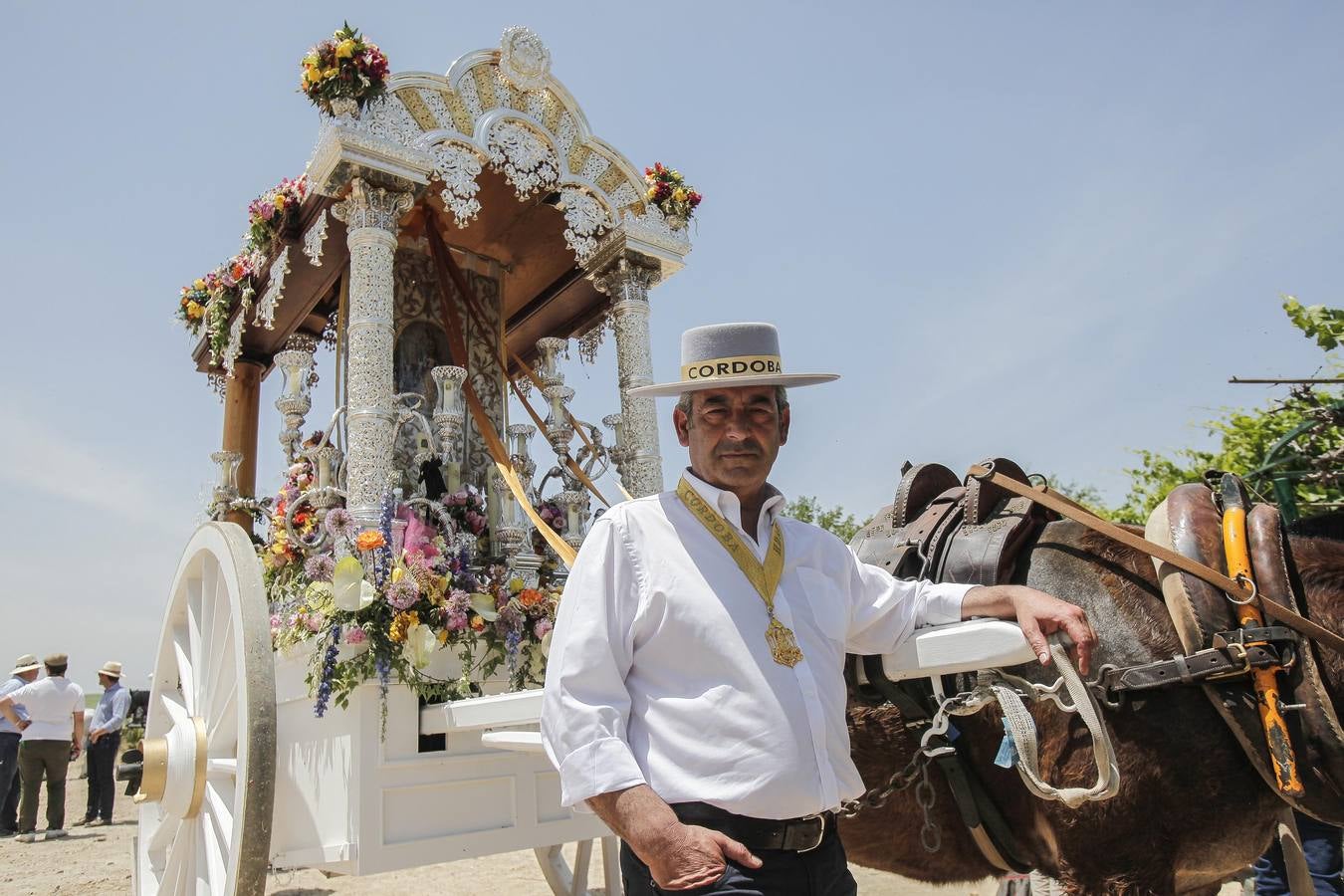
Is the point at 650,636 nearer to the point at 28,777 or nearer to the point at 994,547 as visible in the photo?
the point at 994,547

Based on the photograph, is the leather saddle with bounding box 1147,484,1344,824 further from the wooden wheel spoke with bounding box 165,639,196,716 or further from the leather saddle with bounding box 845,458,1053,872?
the wooden wheel spoke with bounding box 165,639,196,716

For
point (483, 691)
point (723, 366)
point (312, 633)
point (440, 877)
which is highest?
point (723, 366)

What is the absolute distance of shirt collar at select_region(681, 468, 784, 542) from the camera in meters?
1.80

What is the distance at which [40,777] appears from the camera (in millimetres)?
7758

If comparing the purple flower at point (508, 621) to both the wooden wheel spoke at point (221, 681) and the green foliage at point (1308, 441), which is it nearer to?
the wooden wheel spoke at point (221, 681)

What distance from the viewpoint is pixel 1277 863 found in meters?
3.71

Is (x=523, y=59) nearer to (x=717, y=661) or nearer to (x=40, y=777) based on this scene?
(x=717, y=661)

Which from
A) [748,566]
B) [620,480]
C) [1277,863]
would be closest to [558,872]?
[620,480]

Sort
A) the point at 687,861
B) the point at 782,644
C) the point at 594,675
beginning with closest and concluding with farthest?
the point at 687,861 < the point at 594,675 < the point at 782,644

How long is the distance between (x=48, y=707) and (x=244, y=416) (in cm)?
423

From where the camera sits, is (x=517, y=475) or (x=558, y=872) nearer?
(x=517, y=475)

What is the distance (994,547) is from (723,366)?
1.03 meters

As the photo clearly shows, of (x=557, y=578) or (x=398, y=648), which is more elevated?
(x=557, y=578)

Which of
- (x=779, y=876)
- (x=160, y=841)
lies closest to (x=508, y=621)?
(x=160, y=841)
